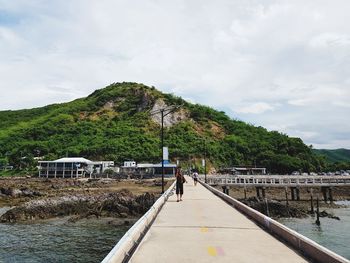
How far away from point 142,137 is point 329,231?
94.0 metres

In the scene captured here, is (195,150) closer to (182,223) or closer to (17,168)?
(17,168)

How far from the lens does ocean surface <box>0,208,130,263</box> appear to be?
16906 mm

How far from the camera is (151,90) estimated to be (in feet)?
518

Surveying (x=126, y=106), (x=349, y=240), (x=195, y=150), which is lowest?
(x=349, y=240)

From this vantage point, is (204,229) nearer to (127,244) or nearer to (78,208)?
(127,244)

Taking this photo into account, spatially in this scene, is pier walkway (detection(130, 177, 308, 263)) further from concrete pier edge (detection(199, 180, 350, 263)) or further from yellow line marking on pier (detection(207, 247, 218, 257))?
concrete pier edge (detection(199, 180, 350, 263))

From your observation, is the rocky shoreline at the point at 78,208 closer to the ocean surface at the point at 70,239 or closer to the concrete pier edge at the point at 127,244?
the ocean surface at the point at 70,239

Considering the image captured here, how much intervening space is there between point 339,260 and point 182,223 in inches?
270

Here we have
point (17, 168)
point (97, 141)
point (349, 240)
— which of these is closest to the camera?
point (349, 240)

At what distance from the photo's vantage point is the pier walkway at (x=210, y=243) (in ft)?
25.4

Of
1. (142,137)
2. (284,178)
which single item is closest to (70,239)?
(284,178)

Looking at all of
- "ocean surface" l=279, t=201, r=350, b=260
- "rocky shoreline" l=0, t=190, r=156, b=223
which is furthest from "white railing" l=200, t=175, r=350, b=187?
"rocky shoreline" l=0, t=190, r=156, b=223

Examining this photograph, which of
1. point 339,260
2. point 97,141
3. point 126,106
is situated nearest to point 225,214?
point 339,260

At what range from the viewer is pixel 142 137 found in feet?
387
